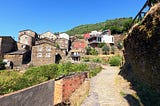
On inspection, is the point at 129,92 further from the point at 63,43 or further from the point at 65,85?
the point at 63,43

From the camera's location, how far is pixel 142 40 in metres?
8.91

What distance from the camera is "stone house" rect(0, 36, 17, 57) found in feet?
172

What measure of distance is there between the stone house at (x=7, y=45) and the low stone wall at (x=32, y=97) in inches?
1798

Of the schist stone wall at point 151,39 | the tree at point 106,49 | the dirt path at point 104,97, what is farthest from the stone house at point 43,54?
the schist stone wall at point 151,39

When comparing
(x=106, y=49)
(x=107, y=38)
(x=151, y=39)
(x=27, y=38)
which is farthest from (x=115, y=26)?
(x=151, y=39)

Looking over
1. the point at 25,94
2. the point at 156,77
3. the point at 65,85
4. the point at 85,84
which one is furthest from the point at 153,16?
the point at 85,84

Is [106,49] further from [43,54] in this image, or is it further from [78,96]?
[78,96]

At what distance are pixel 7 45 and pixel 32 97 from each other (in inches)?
1982

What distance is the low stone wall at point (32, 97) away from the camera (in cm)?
679

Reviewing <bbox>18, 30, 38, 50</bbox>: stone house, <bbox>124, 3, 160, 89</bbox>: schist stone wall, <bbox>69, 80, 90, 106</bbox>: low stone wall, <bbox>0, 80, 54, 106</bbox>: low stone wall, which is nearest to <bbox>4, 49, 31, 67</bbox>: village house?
<bbox>18, 30, 38, 50</bbox>: stone house

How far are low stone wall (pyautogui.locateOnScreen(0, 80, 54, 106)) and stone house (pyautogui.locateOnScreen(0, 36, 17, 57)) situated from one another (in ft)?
150

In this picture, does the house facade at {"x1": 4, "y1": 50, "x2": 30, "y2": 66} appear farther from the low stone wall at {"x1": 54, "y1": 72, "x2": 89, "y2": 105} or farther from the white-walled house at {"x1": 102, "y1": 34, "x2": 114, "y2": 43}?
the low stone wall at {"x1": 54, "y1": 72, "x2": 89, "y2": 105}

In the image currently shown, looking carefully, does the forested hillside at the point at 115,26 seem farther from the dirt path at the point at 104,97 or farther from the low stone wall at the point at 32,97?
the low stone wall at the point at 32,97

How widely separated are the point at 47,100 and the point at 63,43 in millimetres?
55450
